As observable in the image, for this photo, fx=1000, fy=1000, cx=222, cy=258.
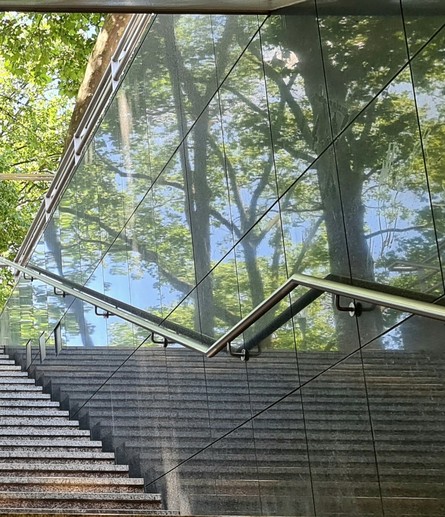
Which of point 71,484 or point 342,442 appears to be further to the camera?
point 71,484

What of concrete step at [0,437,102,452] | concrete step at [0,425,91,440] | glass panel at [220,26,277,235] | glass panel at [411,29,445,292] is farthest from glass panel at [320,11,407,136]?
concrete step at [0,425,91,440]

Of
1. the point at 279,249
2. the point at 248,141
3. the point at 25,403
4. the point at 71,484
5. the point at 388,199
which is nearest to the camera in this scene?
the point at 388,199

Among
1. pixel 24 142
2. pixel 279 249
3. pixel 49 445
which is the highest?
pixel 24 142

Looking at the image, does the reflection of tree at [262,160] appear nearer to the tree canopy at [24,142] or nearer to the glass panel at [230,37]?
the glass panel at [230,37]

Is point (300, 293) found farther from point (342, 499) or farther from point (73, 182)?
point (73, 182)

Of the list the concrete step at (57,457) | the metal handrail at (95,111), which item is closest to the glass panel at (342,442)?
the concrete step at (57,457)

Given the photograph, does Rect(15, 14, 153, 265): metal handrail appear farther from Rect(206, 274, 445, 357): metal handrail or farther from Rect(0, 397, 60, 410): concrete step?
Rect(206, 274, 445, 357): metal handrail

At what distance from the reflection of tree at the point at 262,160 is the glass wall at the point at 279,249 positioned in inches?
0.5

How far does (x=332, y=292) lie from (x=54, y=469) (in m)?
4.31

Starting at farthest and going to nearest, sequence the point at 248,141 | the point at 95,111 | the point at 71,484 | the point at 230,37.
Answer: the point at 95,111, the point at 71,484, the point at 230,37, the point at 248,141

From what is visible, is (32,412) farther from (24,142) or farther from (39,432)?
(24,142)

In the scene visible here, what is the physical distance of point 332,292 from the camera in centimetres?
415

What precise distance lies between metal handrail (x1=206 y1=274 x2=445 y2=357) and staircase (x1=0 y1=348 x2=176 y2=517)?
113 centimetres

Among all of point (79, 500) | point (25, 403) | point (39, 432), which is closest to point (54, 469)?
point (79, 500)
